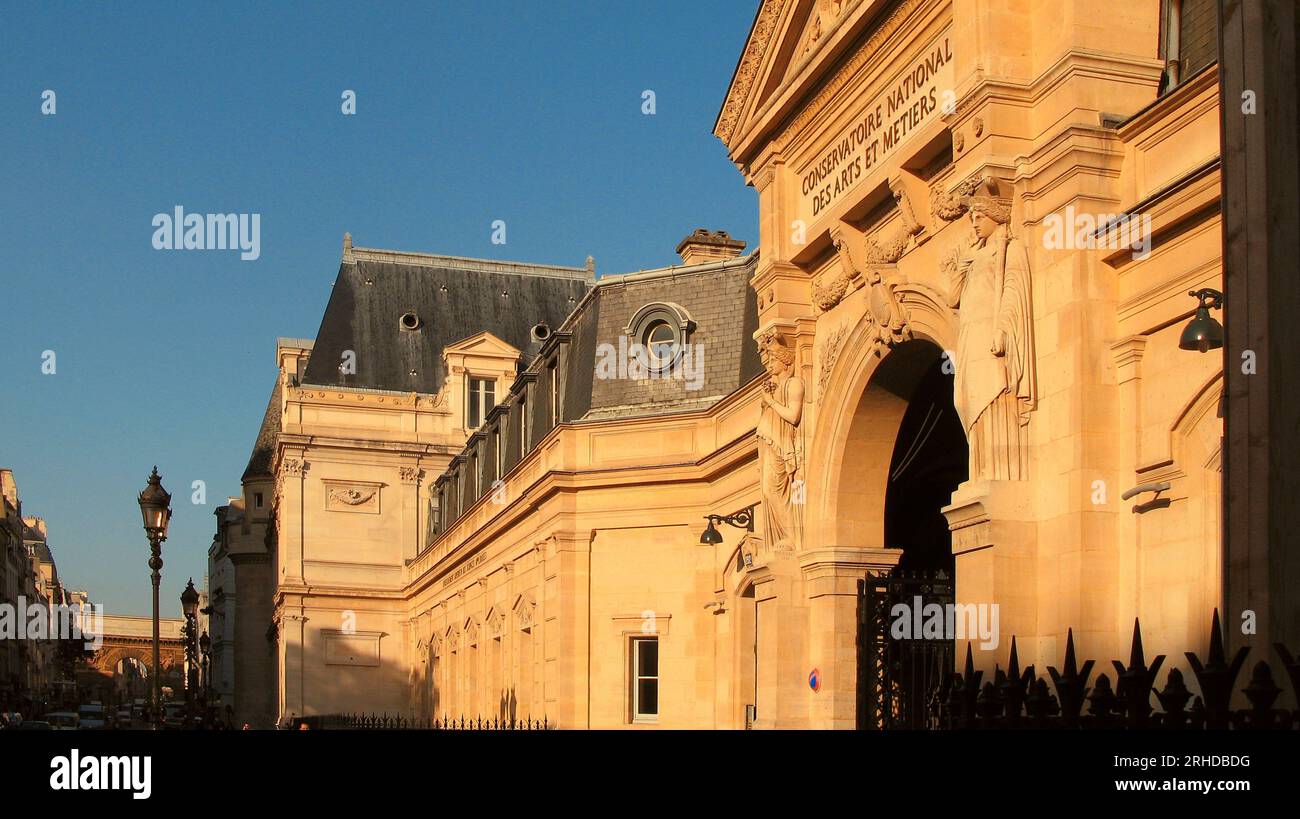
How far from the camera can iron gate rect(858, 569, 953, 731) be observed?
16750 mm

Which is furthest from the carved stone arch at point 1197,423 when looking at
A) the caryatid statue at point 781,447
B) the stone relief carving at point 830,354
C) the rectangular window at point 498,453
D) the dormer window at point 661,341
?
the rectangular window at point 498,453

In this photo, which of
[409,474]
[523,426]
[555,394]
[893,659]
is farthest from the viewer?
[409,474]

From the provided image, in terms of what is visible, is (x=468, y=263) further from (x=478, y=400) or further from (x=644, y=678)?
(x=644, y=678)

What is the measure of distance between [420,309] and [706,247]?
2375 centimetres

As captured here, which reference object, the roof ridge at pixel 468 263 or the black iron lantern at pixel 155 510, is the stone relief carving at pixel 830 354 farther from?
the roof ridge at pixel 468 263

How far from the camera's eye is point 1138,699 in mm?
7438

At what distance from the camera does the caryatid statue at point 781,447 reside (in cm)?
1798

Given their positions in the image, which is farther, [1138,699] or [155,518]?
[155,518]

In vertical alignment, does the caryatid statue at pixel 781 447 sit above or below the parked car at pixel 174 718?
above

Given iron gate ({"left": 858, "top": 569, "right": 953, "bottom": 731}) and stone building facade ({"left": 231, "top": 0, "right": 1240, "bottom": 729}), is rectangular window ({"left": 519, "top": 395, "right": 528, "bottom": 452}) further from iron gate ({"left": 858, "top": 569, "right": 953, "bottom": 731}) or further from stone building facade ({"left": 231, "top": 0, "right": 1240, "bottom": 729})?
iron gate ({"left": 858, "top": 569, "right": 953, "bottom": 731})

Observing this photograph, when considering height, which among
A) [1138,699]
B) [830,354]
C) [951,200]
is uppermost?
[951,200]

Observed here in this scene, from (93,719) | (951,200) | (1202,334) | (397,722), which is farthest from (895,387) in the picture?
(93,719)

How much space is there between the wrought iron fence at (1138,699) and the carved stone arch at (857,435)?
725 centimetres
